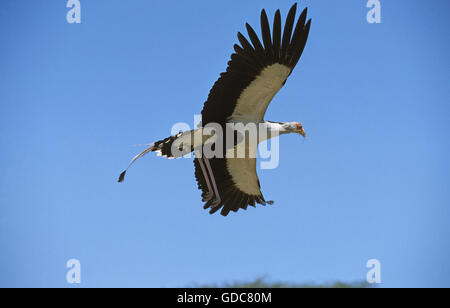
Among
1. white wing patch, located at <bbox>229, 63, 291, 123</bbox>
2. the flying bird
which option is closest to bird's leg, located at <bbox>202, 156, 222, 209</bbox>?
the flying bird

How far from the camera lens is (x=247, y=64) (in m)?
8.35

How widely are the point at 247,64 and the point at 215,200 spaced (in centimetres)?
313

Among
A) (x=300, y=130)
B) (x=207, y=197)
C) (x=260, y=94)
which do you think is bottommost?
(x=207, y=197)

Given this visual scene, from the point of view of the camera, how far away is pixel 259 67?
842 cm

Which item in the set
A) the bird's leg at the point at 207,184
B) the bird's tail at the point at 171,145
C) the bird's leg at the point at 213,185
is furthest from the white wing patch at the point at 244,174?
the bird's tail at the point at 171,145

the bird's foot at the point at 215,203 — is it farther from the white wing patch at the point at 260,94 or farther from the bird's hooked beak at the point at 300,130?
the bird's hooked beak at the point at 300,130

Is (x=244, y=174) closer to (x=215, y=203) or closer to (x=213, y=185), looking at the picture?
(x=213, y=185)

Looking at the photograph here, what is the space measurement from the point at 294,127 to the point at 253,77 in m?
1.83

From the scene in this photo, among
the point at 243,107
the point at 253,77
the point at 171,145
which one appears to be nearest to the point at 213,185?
the point at 171,145

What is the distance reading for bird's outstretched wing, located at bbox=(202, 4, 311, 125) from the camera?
26.8 ft

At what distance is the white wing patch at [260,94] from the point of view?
336 inches
